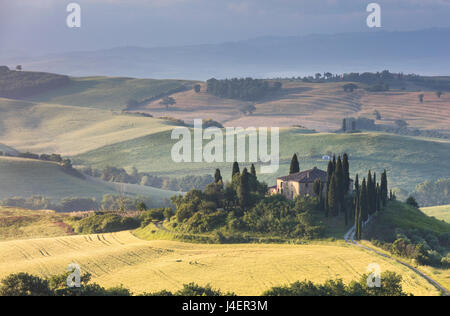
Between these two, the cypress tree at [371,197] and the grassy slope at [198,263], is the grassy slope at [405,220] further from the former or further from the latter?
the grassy slope at [198,263]

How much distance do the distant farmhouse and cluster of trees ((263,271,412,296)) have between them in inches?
1115

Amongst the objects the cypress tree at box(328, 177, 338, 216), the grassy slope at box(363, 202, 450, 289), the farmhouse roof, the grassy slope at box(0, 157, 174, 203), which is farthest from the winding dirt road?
the grassy slope at box(0, 157, 174, 203)

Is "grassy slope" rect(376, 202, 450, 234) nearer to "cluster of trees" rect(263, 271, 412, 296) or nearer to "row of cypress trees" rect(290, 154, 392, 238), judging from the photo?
"row of cypress trees" rect(290, 154, 392, 238)

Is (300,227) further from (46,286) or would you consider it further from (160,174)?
(160,174)

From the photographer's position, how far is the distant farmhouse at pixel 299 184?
73.4 metres

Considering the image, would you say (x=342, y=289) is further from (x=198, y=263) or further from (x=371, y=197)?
(x=371, y=197)

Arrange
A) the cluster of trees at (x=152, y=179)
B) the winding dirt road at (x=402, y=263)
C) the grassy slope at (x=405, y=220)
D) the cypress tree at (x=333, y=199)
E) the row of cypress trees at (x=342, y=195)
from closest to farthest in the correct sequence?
the winding dirt road at (x=402, y=263) → the row of cypress trees at (x=342, y=195) → the grassy slope at (x=405, y=220) → the cypress tree at (x=333, y=199) → the cluster of trees at (x=152, y=179)

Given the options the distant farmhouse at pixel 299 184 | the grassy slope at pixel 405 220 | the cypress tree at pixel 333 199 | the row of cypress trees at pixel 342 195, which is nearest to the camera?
the row of cypress trees at pixel 342 195

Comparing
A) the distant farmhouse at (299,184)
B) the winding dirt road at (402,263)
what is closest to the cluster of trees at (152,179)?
the distant farmhouse at (299,184)

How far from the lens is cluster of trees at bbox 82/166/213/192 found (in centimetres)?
15362

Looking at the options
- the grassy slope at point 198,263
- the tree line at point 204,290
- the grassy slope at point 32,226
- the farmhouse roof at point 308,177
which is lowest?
the grassy slope at point 32,226

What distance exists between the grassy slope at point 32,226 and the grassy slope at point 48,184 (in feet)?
122

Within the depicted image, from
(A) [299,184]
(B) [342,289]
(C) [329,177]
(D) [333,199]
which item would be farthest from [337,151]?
(B) [342,289]

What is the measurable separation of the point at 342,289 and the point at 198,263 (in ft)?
51.7
